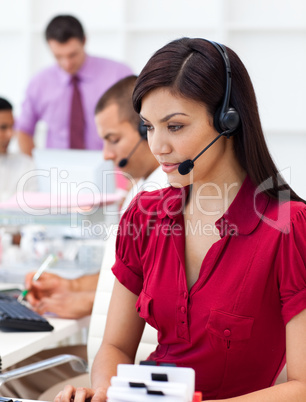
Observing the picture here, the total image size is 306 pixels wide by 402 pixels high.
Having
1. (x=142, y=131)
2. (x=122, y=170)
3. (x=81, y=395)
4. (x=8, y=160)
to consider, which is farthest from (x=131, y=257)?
(x=8, y=160)

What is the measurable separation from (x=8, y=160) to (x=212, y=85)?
2.82 meters

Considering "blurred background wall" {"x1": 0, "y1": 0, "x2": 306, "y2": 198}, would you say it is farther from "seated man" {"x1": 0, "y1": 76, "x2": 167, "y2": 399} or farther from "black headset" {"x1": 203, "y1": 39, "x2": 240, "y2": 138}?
"black headset" {"x1": 203, "y1": 39, "x2": 240, "y2": 138}

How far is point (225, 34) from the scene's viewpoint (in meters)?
4.33

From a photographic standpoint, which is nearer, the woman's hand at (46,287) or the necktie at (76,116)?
the woman's hand at (46,287)

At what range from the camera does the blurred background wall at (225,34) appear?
171 inches

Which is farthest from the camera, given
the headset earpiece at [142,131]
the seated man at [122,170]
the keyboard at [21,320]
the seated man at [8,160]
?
the seated man at [8,160]

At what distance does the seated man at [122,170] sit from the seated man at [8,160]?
140 cm

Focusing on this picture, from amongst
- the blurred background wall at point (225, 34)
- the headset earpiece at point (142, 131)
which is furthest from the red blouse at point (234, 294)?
the blurred background wall at point (225, 34)

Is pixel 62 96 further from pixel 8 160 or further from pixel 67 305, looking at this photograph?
pixel 67 305

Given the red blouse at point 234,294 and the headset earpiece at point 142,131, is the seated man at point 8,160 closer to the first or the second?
the headset earpiece at point 142,131

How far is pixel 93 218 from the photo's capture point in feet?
7.20

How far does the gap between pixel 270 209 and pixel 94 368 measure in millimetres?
519

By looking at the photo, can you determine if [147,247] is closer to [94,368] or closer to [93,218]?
[94,368]

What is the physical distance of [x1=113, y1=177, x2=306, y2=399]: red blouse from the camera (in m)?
1.16
